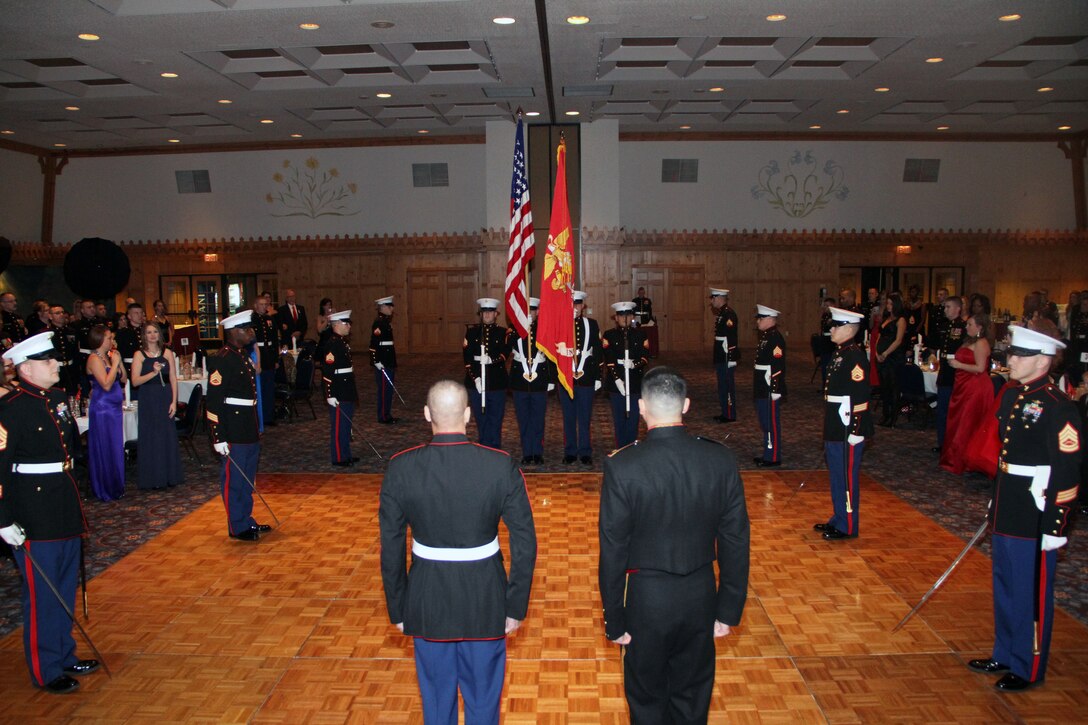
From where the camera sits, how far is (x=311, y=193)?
2066cm

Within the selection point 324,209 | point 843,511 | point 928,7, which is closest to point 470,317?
point 324,209

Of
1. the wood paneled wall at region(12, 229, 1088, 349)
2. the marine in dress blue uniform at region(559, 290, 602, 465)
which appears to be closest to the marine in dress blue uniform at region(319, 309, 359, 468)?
the marine in dress blue uniform at region(559, 290, 602, 465)

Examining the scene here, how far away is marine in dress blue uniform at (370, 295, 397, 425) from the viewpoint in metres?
11.7

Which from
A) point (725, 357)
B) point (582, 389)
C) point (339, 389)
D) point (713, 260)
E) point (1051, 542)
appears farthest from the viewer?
point (713, 260)

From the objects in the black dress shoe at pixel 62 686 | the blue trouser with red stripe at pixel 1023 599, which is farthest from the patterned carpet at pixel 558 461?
the blue trouser with red stripe at pixel 1023 599

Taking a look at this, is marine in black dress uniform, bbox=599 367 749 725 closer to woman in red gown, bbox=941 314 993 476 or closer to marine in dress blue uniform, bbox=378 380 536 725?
marine in dress blue uniform, bbox=378 380 536 725

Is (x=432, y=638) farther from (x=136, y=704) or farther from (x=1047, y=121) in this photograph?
(x=1047, y=121)

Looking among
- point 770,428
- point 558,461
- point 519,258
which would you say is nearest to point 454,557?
point 519,258

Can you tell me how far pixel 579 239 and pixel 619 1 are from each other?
9.52 meters

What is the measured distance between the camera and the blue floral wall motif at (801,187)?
20141 mm

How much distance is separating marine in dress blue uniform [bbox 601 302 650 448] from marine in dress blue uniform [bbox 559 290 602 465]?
0.19 m

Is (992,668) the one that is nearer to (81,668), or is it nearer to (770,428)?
(770,428)

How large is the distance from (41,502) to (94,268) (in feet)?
54.9

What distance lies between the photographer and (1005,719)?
3.96 metres
